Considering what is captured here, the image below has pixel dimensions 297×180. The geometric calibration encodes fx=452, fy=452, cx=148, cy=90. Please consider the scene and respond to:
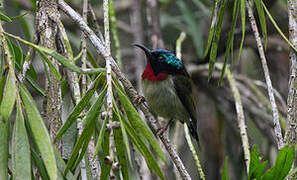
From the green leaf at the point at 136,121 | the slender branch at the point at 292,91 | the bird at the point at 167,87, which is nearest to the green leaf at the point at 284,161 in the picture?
the slender branch at the point at 292,91

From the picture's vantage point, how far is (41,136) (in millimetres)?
1423

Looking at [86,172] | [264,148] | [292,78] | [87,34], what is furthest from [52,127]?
[264,148]

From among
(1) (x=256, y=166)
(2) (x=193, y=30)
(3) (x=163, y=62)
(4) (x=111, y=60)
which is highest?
(2) (x=193, y=30)

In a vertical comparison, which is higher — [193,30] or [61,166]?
[193,30]

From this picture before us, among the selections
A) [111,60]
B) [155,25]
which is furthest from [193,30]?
[111,60]

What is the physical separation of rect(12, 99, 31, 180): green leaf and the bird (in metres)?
2.45

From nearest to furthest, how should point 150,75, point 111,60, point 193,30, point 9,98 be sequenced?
point 9,98 < point 111,60 < point 150,75 < point 193,30

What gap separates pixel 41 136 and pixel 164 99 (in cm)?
256

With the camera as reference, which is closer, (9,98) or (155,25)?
(9,98)

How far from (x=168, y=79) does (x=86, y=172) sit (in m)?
2.35

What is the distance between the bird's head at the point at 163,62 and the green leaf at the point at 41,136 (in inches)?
94.7

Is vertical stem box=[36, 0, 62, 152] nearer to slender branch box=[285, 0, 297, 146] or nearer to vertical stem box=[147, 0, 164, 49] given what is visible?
slender branch box=[285, 0, 297, 146]

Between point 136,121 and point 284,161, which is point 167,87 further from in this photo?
point 136,121

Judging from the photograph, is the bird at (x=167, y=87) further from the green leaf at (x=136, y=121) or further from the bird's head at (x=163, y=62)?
the green leaf at (x=136, y=121)
